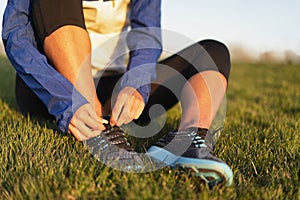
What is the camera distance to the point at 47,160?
1.74 meters

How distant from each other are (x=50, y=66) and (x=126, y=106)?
41 cm

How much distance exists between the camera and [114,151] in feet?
5.95

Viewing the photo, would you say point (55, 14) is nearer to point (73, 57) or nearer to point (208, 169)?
point (73, 57)

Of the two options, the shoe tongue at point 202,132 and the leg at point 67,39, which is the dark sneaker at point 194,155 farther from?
the leg at point 67,39

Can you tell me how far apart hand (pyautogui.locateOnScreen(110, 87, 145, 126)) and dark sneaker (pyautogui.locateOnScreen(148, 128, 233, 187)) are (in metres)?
0.22

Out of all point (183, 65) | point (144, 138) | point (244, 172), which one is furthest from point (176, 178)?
point (183, 65)

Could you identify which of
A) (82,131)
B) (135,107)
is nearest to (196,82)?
(135,107)

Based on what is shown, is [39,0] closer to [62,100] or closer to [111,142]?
[62,100]

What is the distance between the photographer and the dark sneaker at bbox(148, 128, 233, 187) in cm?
159

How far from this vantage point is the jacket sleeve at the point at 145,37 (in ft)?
8.02

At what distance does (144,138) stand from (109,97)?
0.35 meters

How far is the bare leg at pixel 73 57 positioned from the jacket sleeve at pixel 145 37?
1.24 ft

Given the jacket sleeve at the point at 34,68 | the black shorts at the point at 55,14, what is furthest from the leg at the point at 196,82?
the black shorts at the point at 55,14

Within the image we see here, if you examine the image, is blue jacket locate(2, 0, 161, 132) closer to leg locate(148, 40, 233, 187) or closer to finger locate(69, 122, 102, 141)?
finger locate(69, 122, 102, 141)
